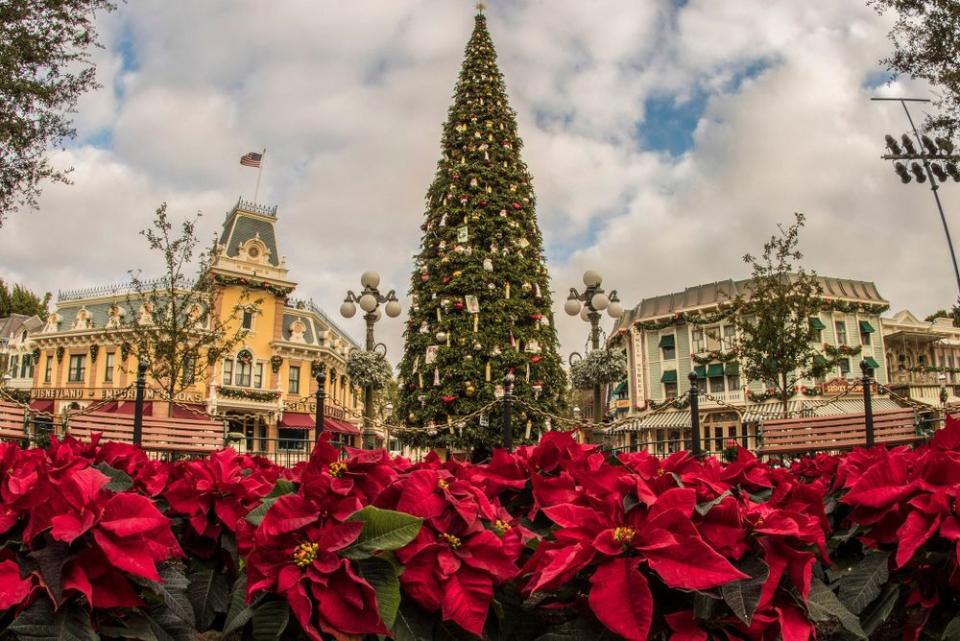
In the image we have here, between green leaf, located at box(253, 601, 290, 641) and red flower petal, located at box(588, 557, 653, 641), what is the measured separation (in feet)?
2.17

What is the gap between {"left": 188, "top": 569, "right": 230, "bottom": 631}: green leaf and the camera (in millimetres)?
1946

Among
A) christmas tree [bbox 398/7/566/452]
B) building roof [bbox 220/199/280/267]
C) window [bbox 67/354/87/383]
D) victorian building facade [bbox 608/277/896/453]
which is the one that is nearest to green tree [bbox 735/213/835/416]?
christmas tree [bbox 398/7/566/452]

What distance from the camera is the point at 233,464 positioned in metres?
2.31

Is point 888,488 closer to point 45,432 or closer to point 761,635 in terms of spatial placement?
point 761,635

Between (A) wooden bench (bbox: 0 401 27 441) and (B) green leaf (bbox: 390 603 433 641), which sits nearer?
(B) green leaf (bbox: 390 603 433 641)

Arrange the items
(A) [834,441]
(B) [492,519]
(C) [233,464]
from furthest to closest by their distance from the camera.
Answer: (A) [834,441] → (C) [233,464] → (B) [492,519]

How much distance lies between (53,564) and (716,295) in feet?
151

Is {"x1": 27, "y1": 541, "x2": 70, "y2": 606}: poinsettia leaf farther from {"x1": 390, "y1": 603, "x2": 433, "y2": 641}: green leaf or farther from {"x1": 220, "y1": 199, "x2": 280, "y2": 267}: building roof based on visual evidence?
{"x1": 220, "y1": 199, "x2": 280, "y2": 267}: building roof

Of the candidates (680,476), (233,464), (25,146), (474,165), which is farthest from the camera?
(474,165)

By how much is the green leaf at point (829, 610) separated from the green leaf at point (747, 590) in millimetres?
180

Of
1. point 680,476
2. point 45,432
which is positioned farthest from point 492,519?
point 45,432

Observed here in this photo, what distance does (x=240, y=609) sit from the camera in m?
1.69

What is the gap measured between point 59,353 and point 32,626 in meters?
49.4

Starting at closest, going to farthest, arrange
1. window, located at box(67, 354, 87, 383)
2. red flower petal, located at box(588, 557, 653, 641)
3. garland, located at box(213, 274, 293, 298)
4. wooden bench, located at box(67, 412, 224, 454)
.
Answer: red flower petal, located at box(588, 557, 653, 641) → wooden bench, located at box(67, 412, 224, 454) → garland, located at box(213, 274, 293, 298) → window, located at box(67, 354, 87, 383)
